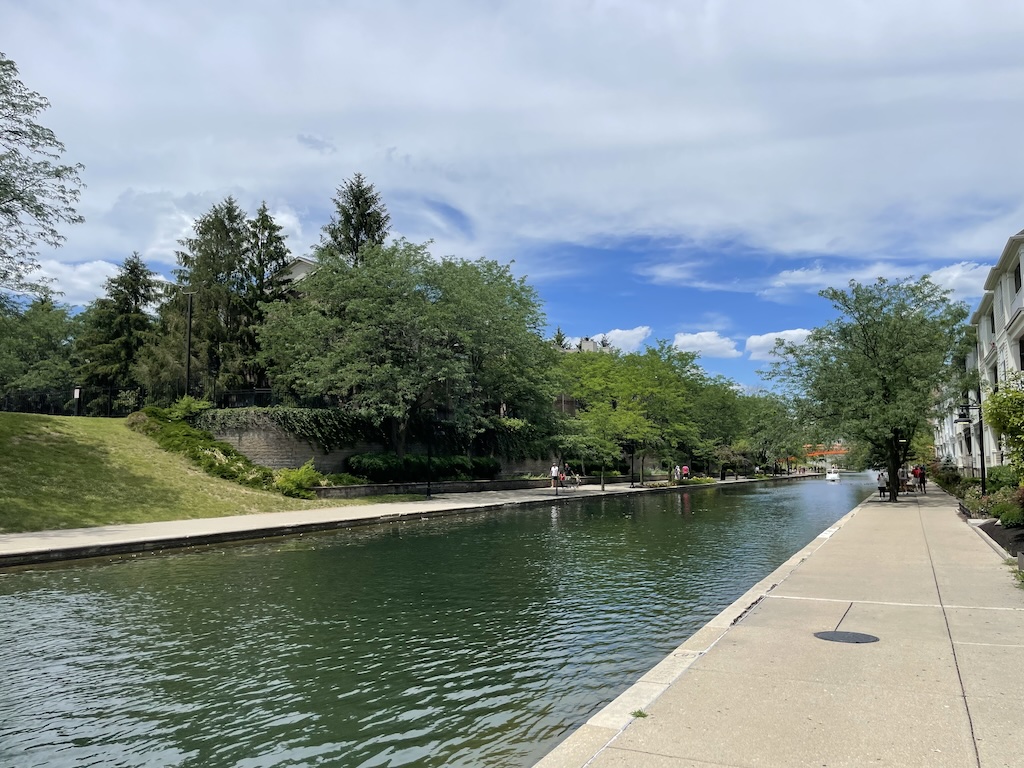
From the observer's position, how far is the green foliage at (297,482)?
2950 cm

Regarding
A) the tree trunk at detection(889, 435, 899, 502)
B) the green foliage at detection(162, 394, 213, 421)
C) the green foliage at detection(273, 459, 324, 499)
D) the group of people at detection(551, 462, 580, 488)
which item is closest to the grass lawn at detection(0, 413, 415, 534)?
the green foliage at detection(273, 459, 324, 499)

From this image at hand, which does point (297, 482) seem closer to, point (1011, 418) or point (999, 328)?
point (1011, 418)

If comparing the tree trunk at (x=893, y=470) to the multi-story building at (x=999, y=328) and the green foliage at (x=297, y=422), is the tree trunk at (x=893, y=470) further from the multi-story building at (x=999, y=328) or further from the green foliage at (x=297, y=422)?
the green foliage at (x=297, y=422)

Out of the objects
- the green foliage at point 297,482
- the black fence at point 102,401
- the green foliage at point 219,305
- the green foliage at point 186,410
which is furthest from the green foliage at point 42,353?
the green foliage at point 297,482

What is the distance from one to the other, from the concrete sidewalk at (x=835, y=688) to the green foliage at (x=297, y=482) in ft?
76.2

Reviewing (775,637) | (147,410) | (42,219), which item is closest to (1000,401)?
(775,637)

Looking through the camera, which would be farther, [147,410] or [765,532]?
[147,410]

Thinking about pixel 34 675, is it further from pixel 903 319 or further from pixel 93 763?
pixel 903 319

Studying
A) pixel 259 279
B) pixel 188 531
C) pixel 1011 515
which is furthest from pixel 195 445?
pixel 1011 515

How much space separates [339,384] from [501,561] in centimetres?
2179

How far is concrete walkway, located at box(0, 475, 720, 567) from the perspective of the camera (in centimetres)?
1548

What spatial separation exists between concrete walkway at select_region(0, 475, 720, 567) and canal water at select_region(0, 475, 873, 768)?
1063 mm

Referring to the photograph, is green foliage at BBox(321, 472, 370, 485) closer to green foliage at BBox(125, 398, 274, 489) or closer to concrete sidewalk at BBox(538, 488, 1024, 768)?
green foliage at BBox(125, 398, 274, 489)

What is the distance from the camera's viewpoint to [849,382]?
3319cm
